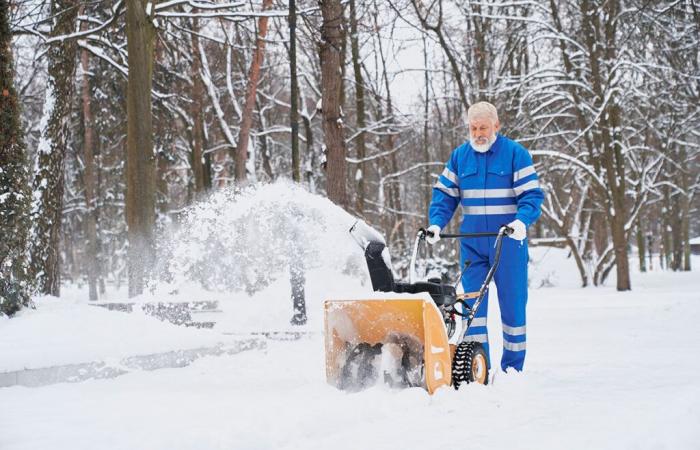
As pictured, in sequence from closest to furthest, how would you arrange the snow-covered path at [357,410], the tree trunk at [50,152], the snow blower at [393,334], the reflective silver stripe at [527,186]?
the snow-covered path at [357,410] < the snow blower at [393,334] < the reflective silver stripe at [527,186] < the tree trunk at [50,152]

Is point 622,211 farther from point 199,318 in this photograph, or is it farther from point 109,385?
point 109,385

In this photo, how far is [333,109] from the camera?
34.0ft

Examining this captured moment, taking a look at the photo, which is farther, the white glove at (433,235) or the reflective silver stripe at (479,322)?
the reflective silver stripe at (479,322)

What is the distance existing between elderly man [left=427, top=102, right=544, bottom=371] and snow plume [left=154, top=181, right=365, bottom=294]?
4.70 ft

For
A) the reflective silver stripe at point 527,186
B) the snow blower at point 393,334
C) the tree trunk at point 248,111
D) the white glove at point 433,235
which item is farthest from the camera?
the tree trunk at point 248,111

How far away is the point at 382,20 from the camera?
1306 cm

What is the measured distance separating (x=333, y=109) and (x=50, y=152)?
6.51 m

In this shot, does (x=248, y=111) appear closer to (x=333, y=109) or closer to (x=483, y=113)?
(x=333, y=109)

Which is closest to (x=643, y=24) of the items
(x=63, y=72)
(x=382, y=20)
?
(x=382, y=20)

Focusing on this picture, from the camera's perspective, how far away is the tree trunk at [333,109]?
33.9 feet

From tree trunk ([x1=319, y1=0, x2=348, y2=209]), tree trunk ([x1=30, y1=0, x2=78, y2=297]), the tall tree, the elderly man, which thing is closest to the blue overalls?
the elderly man

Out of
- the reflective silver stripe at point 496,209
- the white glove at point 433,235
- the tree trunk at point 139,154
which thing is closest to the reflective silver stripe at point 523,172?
the reflective silver stripe at point 496,209

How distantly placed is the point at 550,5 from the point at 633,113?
5.14 meters

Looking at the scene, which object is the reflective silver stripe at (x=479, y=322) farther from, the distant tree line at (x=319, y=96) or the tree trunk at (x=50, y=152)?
the tree trunk at (x=50, y=152)
